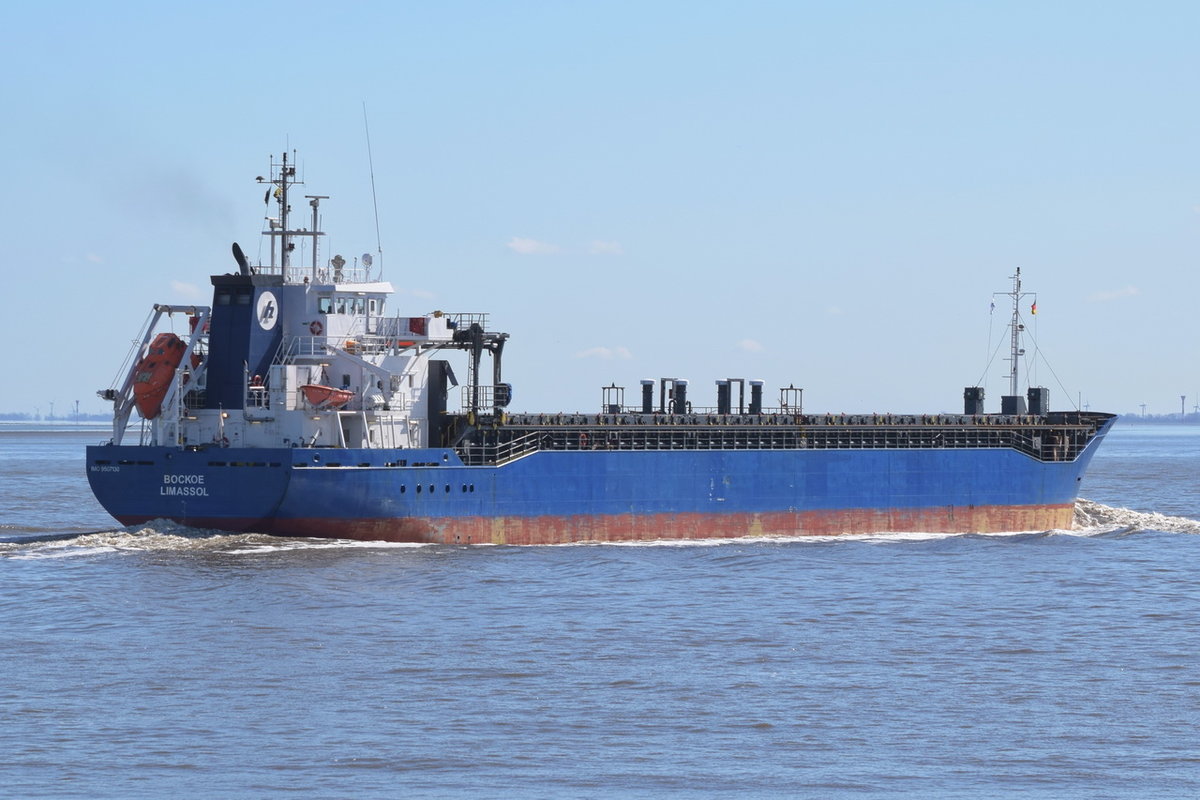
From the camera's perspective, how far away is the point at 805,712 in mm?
22547

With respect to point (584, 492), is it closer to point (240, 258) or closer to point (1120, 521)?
point (240, 258)

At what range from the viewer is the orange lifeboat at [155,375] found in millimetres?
39156

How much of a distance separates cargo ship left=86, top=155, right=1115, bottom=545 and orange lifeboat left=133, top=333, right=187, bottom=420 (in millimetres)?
50

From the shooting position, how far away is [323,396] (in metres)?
38.6

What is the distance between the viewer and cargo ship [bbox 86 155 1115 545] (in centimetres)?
3806

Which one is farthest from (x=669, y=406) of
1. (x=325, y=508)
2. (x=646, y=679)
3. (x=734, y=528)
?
(x=646, y=679)

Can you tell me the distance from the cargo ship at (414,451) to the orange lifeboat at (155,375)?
0.05m

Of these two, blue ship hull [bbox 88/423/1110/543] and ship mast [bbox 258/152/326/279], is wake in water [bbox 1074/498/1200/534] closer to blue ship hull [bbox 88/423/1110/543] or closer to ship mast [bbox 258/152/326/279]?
blue ship hull [bbox 88/423/1110/543]

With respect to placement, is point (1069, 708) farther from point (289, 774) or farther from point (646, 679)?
point (289, 774)

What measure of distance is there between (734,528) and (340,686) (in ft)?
75.7

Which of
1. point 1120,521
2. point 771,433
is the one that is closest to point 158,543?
point 771,433

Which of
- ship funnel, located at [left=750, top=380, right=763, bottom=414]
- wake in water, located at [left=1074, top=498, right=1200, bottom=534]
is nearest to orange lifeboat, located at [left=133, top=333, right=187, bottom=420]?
ship funnel, located at [left=750, top=380, right=763, bottom=414]

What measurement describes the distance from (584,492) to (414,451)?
18.5ft

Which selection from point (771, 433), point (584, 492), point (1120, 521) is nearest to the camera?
point (584, 492)
